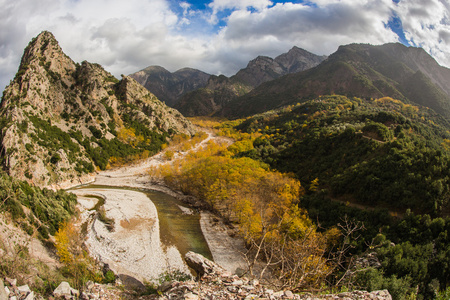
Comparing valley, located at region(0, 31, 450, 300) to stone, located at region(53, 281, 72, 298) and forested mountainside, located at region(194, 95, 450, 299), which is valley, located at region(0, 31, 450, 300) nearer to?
forested mountainside, located at region(194, 95, 450, 299)

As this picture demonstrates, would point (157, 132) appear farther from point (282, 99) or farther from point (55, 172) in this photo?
point (282, 99)

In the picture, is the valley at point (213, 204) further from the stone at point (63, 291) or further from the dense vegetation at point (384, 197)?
the stone at point (63, 291)

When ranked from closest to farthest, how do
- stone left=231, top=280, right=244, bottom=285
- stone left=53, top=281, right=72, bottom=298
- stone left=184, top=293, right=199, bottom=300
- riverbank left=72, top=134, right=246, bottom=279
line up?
stone left=184, top=293, right=199, bottom=300 → stone left=231, top=280, right=244, bottom=285 → stone left=53, top=281, right=72, bottom=298 → riverbank left=72, top=134, right=246, bottom=279

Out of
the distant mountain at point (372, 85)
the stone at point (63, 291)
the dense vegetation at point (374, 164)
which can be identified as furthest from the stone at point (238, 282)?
the distant mountain at point (372, 85)

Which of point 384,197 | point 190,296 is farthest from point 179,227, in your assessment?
point 384,197

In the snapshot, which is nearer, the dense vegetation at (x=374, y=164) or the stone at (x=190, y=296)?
the stone at (x=190, y=296)

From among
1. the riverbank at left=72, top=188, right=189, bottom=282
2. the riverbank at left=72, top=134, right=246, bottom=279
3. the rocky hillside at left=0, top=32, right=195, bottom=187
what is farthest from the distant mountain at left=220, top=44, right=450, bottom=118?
the riverbank at left=72, top=188, right=189, bottom=282

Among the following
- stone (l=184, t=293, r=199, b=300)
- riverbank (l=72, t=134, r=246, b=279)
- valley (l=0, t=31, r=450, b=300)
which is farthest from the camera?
riverbank (l=72, t=134, r=246, b=279)

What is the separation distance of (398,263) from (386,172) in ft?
61.4

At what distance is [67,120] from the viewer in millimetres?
75812

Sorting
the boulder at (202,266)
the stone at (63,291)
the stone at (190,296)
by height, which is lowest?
the boulder at (202,266)

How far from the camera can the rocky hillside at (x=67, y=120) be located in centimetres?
4906

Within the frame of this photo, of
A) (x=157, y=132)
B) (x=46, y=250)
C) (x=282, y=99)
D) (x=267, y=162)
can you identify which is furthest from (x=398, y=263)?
(x=282, y=99)

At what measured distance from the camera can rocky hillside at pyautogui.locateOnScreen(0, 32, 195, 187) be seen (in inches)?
1932
